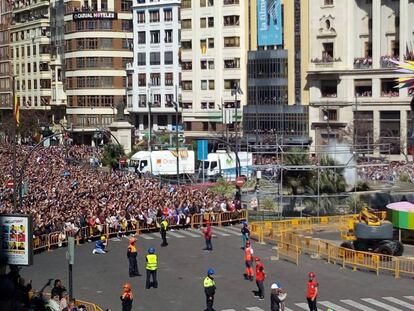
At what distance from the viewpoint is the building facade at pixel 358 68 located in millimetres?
79875

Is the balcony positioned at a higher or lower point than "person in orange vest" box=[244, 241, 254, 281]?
higher

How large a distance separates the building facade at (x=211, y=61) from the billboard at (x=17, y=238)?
218ft

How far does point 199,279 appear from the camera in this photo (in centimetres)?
3241

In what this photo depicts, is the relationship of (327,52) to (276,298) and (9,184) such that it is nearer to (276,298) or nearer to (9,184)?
(9,184)

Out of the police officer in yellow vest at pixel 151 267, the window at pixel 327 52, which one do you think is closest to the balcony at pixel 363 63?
the window at pixel 327 52

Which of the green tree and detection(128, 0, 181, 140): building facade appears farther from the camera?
detection(128, 0, 181, 140): building facade

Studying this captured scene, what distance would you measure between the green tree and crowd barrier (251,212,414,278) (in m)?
34.5

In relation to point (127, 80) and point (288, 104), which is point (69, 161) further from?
point (127, 80)

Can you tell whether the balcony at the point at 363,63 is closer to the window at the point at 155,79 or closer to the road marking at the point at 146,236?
the window at the point at 155,79

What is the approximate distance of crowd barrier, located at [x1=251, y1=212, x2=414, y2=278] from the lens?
3288 centimetres

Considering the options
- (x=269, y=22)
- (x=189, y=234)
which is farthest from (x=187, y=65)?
(x=189, y=234)

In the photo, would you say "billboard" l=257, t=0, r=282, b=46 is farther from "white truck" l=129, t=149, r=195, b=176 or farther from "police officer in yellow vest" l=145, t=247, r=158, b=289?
"police officer in yellow vest" l=145, t=247, r=158, b=289

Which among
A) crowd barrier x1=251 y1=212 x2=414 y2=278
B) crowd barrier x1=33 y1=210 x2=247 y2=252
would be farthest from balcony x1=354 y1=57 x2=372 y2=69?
crowd barrier x1=251 y1=212 x2=414 y2=278

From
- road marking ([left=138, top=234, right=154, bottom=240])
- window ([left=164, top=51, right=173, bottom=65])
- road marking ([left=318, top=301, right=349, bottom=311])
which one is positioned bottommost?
road marking ([left=318, top=301, right=349, bottom=311])
